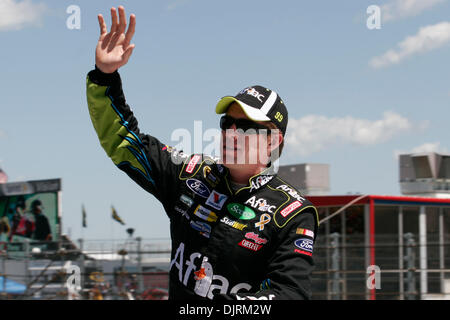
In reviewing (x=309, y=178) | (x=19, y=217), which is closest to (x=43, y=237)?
(x=19, y=217)

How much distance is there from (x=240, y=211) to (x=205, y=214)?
0.49ft

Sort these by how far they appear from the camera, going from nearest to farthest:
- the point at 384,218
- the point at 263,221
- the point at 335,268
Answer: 1. the point at 263,221
2. the point at 335,268
3. the point at 384,218

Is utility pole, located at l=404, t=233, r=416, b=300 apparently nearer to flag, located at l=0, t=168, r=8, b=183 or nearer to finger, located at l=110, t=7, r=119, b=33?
finger, located at l=110, t=7, r=119, b=33

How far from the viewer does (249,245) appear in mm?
2719

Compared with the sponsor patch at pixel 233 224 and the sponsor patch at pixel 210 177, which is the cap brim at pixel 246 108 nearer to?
the sponsor patch at pixel 210 177

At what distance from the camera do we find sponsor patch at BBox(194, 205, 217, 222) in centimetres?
285

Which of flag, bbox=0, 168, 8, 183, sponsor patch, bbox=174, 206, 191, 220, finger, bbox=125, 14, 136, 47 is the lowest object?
flag, bbox=0, 168, 8, 183

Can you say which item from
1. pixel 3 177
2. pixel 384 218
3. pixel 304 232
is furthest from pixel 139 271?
pixel 3 177

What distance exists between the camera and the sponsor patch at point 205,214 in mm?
2848

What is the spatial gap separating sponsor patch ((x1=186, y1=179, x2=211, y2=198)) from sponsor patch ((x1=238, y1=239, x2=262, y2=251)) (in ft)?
0.95

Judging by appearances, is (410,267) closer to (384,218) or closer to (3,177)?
(384,218)

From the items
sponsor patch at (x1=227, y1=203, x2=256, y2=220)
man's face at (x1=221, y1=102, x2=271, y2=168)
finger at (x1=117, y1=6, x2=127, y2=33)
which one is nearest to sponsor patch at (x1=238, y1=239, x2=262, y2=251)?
sponsor patch at (x1=227, y1=203, x2=256, y2=220)
